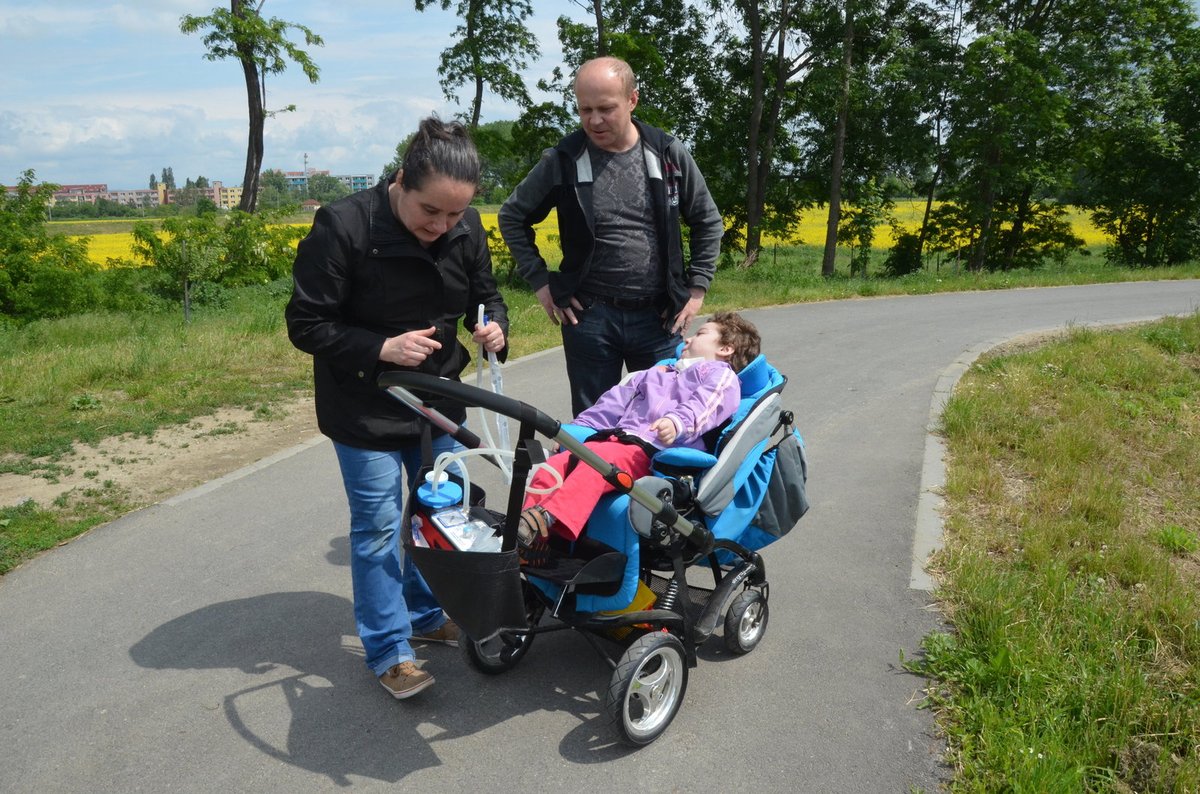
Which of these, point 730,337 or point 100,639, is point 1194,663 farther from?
point 100,639

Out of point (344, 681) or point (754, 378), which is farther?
point (754, 378)

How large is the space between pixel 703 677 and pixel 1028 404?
15.6 ft

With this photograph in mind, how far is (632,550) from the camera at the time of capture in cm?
307

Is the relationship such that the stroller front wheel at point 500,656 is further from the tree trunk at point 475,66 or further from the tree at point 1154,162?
the tree at point 1154,162

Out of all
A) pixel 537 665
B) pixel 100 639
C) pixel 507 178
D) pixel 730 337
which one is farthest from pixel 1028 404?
pixel 507 178

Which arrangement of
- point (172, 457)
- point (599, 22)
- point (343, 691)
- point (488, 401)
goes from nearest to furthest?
point (488, 401)
point (343, 691)
point (172, 457)
point (599, 22)

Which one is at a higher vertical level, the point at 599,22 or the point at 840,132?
the point at 599,22

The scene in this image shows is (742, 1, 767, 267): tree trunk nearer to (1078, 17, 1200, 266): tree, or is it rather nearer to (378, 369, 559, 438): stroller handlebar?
(1078, 17, 1200, 266): tree

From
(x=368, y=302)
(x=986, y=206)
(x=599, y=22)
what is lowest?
(x=368, y=302)

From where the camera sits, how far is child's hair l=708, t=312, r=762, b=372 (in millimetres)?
3701

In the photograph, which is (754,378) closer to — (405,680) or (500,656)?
(500,656)

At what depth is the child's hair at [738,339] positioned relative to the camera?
12.1 feet

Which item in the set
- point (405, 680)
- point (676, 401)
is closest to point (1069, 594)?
point (676, 401)

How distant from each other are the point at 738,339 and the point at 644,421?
0.58m
